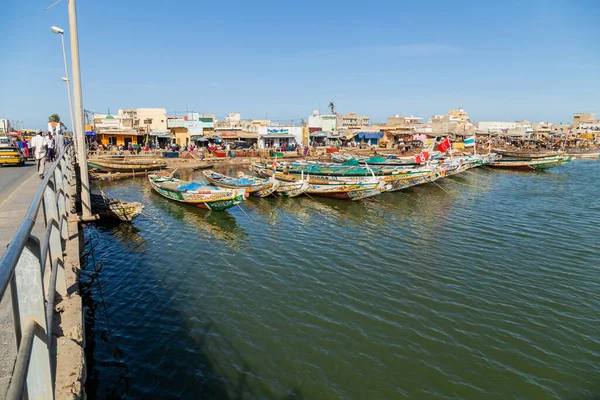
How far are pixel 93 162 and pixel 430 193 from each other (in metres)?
32.0

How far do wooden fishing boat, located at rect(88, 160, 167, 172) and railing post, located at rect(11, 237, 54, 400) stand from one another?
3705 centimetres

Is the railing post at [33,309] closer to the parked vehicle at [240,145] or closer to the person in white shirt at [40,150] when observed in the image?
the person in white shirt at [40,150]

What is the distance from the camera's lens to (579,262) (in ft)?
48.4

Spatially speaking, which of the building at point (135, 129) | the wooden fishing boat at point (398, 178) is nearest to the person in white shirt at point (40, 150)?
the wooden fishing boat at point (398, 178)

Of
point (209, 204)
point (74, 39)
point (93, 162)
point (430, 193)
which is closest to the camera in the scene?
point (74, 39)

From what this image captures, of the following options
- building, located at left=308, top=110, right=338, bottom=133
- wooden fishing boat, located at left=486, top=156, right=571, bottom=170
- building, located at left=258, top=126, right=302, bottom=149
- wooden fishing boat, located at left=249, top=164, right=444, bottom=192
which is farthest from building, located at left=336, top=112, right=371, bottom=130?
wooden fishing boat, located at left=249, top=164, right=444, bottom=192

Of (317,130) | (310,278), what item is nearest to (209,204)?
(310,278)

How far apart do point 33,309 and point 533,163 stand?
52.8m

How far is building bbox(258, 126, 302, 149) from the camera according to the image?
57.9 metres

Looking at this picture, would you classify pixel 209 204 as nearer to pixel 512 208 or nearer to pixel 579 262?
pixel 579 262

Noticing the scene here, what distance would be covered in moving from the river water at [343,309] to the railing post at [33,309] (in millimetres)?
5217

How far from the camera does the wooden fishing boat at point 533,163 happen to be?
45.0 meters

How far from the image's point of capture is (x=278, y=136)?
190 ft

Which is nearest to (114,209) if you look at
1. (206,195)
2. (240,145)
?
(206,195)
